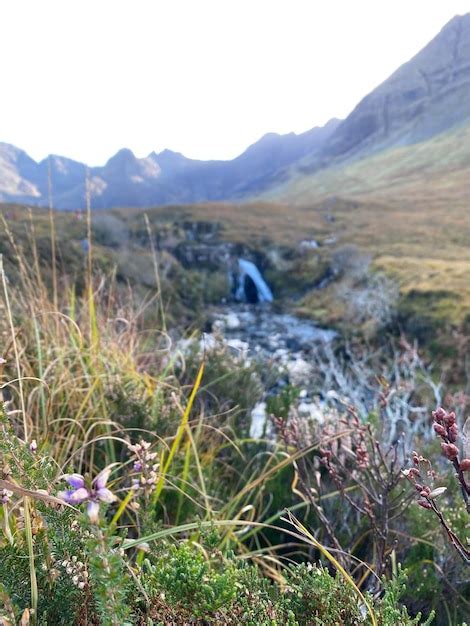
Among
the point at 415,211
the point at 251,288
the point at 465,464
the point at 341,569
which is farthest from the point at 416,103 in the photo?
the point at 465,464

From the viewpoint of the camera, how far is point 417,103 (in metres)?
138

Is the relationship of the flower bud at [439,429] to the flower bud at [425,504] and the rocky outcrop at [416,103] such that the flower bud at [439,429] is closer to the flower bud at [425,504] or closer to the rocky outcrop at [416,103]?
the flower bud at [425,504]

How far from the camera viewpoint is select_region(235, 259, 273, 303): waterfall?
24922 millimetres

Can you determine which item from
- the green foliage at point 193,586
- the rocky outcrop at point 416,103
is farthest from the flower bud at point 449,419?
the rocky outcrop at point 416,103

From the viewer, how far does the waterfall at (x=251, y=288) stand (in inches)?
981

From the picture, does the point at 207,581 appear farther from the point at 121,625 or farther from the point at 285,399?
the point at 285,399

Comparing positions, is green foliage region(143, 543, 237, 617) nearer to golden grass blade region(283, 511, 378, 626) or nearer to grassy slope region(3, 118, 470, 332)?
golden grass blade region(283, 511, 378, 626)

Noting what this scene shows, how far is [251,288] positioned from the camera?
25.4m

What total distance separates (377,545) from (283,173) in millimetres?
168789

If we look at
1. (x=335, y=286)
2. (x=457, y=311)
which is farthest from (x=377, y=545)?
(x=335, y=286)

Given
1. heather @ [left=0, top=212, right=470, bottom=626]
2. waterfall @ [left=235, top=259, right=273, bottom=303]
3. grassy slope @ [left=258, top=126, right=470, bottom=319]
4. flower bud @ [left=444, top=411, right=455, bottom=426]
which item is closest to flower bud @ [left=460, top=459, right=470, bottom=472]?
heather @ [left=0, top=212, right=470, bottom=626]

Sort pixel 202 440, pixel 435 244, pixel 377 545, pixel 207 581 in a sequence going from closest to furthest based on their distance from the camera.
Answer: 1. pixel 207 581
2. pixel 377 545
3. pixel 202 440
4. pixel 435 244

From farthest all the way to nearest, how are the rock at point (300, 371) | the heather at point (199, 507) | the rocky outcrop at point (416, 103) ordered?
1. the rocky outcrop at point (416, 103)
2. the rock at point (300, 371)
3. the heather at point (199, 507)

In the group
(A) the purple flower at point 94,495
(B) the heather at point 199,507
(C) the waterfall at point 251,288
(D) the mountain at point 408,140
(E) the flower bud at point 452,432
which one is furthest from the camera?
(D) the mountain at point 408,140
